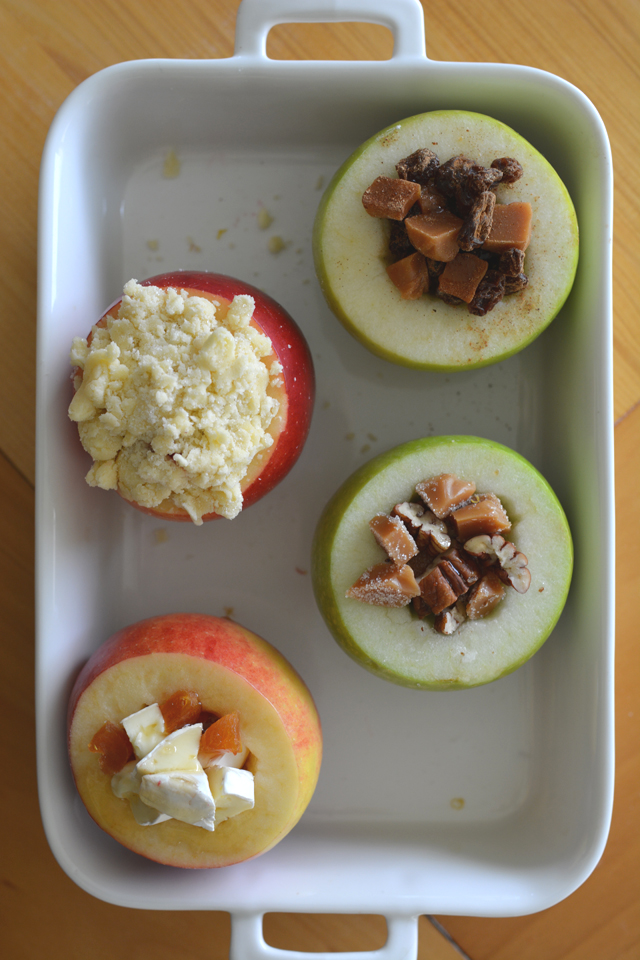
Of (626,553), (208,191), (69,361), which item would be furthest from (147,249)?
(626,553)

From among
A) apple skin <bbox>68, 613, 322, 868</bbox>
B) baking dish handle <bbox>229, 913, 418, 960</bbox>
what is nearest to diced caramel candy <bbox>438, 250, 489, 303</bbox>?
apple skin <bbox>68, 613, 322, 868</bbox>

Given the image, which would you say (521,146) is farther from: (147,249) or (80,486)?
(80,486)

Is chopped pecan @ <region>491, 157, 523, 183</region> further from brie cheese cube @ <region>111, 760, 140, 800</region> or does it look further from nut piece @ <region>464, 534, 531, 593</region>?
brie cheese cube @ <region>111, 760, 140, 800</region>

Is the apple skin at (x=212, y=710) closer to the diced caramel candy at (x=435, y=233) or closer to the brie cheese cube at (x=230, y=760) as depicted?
the brie cheese cube at (x=230, y=760)

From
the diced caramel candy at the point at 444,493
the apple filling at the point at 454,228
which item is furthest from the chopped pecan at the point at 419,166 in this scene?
the diced caramel candy at the point at 444,493

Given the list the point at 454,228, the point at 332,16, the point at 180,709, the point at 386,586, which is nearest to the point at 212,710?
the point at 180,709

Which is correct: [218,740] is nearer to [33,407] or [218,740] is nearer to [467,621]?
[467,621]
